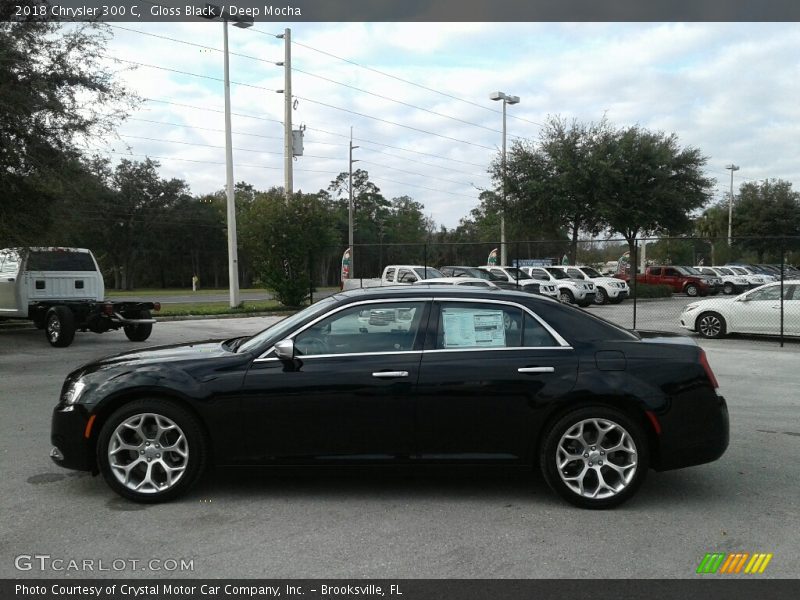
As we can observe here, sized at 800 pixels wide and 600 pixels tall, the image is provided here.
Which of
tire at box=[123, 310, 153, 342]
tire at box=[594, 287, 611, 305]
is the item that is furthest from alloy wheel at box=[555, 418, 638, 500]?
tire at box=[594, 287, 611, 305]

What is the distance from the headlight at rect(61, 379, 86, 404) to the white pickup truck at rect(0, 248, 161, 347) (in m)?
9.54

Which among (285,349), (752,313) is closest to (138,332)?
(285,349)

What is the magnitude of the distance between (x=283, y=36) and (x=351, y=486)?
90.1ft

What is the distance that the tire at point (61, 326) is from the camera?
1369cm

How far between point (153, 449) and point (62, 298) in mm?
A: 11609

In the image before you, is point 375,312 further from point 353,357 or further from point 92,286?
point 92,286

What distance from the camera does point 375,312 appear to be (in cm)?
499

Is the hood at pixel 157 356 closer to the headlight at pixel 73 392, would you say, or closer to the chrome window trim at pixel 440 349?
the headlight at pixel 73 392

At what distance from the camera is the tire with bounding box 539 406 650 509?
4676 mm

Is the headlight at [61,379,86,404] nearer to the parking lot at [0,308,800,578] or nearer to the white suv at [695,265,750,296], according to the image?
the parking lot at [0,308,800,578]

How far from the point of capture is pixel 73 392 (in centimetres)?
487

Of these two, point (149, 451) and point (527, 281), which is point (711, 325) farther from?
point (149, 451)

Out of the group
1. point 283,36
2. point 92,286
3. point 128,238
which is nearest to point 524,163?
point 283,36

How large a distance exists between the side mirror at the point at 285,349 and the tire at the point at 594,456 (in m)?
1.88
